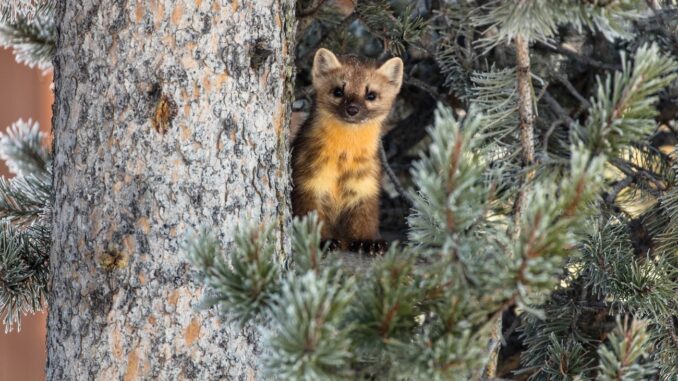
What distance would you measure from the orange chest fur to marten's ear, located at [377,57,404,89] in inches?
12.5

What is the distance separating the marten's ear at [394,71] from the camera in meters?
3.97

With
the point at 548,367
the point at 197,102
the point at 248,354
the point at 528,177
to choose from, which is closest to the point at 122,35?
the point at 197,102

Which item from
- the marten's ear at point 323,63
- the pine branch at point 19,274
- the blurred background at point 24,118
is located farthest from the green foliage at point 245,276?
the blurred background at point 24,118

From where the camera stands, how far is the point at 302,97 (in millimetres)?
4422

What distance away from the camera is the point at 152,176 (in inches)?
98.7

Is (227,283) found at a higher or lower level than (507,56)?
lower

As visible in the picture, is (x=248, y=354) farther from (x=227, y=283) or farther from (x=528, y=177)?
(x=528, y=177)

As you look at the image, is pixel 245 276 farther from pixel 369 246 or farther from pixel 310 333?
pixel 369 246

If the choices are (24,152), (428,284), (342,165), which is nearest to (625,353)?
(428,284)

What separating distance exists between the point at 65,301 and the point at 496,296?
1509 millimetres

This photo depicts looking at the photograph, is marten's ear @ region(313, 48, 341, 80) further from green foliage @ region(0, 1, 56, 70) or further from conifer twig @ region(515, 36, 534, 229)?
conifer twig @ region(515, 36, 534, 229)

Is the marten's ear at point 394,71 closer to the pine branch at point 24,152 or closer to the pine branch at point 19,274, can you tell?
the pine branch at point 24,152

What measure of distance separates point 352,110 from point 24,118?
2.55 metres

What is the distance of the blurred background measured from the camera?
17.1ft
